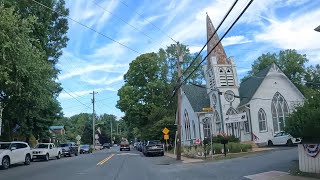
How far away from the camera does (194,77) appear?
82938mm

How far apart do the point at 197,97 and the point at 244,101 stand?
30.8 ft

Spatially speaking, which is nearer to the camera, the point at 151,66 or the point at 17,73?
the point at 17,73

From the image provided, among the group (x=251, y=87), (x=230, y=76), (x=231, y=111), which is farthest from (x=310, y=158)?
(x=230, y=76)

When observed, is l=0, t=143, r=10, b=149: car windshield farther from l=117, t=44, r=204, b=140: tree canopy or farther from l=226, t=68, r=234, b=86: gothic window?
l=117, t=44, r=204, b=140: tree canopy

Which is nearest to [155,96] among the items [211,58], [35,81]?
[211,58]

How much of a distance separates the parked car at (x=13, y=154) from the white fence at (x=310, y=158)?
19.3 meters

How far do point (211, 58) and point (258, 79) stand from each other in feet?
18.8

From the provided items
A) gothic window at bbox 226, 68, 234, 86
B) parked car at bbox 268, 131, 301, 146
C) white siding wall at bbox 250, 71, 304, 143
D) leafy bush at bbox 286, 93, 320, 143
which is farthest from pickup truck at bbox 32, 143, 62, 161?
leafy bush at bbox 286, 93, 320, 143

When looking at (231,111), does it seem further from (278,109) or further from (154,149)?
(154,149)

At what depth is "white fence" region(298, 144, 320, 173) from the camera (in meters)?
16.1

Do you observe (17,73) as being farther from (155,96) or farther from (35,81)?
(155,96)

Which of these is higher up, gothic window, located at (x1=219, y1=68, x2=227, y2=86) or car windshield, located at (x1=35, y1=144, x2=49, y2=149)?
gothic window, located at (x1=219, y1=68, x2=227, y2=86)

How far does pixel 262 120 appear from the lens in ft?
147

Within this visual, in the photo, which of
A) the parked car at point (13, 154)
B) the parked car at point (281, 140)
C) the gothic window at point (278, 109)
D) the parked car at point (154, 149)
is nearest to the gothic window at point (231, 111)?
the gothic window at point (278, 109)
